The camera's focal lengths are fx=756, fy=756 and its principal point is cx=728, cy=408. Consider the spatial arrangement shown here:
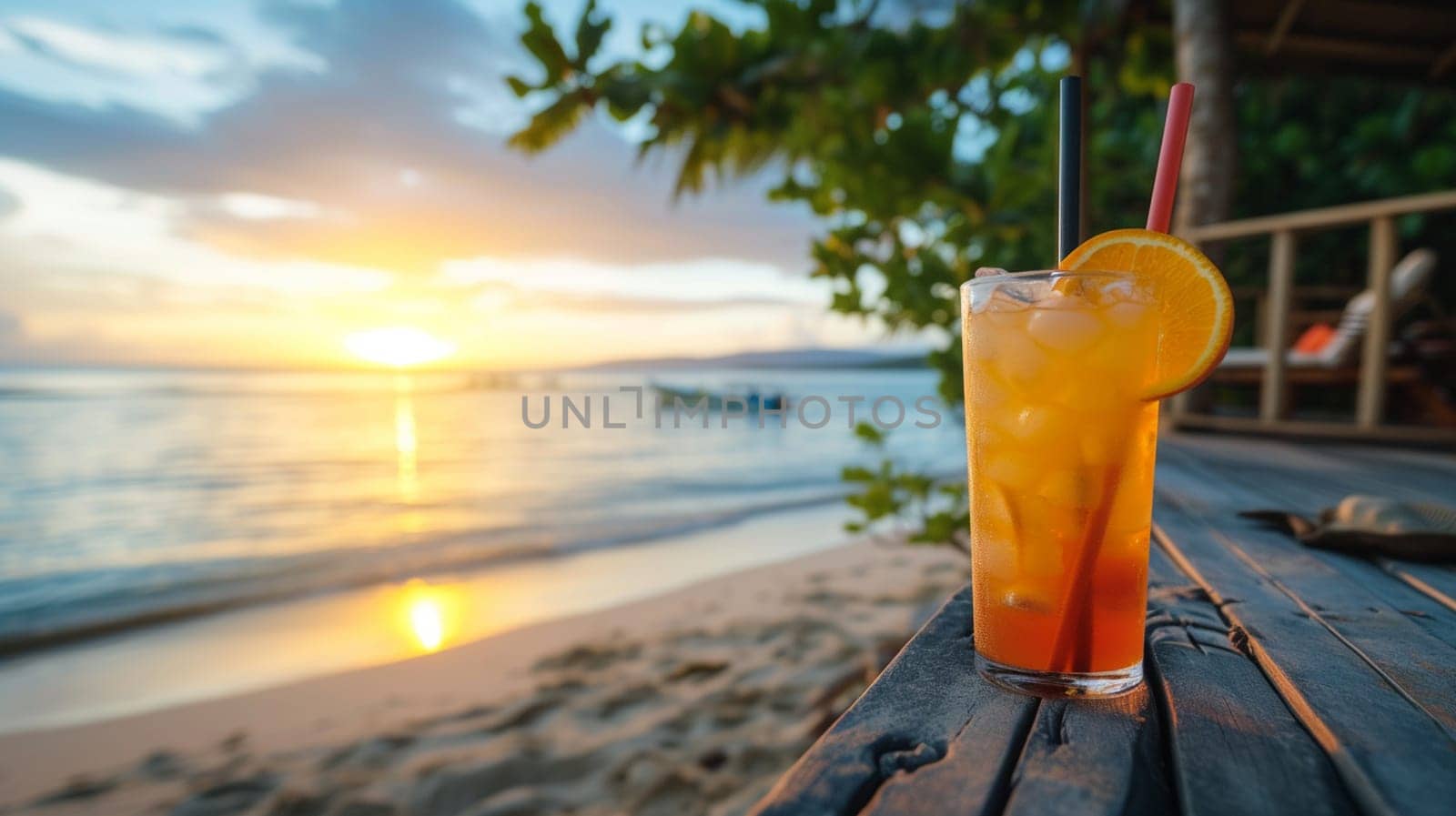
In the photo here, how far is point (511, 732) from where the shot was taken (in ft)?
8.39

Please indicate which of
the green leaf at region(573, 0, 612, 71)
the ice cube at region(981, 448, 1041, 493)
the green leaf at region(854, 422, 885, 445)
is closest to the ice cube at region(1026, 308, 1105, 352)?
the ice cube at region(981, 448, 1041, 493)

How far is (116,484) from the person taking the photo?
7.97 meters

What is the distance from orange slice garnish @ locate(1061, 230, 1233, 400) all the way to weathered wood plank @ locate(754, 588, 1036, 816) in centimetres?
32

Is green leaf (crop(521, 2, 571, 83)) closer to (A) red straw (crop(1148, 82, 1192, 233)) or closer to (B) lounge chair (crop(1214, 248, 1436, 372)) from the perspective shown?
(A) red straw (crop(1148, 82, 1192, 233))

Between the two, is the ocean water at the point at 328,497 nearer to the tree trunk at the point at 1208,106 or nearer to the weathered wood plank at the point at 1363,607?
the tree trunk at the point at 1208,106

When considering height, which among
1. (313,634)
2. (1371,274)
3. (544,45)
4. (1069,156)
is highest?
(544,45)

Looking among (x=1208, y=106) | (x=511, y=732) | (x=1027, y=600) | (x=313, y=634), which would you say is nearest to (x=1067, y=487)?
(x=1027, y=600)

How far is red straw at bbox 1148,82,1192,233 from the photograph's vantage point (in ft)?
2.33

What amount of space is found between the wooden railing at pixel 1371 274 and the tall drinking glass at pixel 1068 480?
Result: 10.2 ft

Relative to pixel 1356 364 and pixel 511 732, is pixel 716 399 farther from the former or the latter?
pixel 511 732

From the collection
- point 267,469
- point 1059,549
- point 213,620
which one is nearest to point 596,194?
point 267,469

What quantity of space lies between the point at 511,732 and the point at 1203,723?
241 centimetres

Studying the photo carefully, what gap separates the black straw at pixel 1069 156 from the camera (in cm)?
73

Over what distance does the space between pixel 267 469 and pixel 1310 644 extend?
10.5 meters
